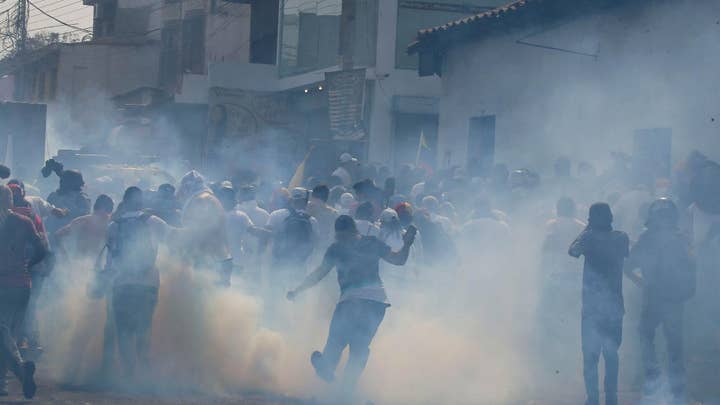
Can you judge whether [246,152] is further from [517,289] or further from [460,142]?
[517,289]

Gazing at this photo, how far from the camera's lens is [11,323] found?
8.88m

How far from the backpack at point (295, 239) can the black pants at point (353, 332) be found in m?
2.38

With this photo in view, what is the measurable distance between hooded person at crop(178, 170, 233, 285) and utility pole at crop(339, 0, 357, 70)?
14.1 meters

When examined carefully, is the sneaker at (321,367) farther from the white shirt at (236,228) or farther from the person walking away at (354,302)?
the white shirt at (236,228)

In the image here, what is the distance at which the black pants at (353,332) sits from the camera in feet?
29.5

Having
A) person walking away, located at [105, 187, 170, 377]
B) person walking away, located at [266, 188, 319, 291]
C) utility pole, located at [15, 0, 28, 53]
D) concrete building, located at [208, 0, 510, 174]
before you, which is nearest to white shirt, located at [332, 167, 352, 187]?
concrete building, located at [208, 0, 510, 174]

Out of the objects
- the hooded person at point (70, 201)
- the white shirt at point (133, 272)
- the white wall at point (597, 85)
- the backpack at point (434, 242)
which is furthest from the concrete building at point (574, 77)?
the hooded person at point (70, 201)

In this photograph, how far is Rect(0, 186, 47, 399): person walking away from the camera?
8.76 meters

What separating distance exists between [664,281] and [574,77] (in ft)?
21.5

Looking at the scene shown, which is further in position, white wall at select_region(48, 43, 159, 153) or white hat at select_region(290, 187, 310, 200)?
white wall at select_region(48, 43, 159, 153)

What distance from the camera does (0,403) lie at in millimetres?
8531

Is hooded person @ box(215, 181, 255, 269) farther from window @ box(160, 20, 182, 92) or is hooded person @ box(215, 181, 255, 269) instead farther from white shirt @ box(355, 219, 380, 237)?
window @ box(160, 20, 182, 92)

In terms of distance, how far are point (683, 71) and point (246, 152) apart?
19036mm

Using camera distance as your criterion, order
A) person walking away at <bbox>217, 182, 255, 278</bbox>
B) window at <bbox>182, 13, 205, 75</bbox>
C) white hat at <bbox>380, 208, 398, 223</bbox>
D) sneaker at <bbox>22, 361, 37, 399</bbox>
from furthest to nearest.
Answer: window at <bbox>182, 13, 205, 75</bbox> < person walking away at <bbox>217, 182, 255, 278</bbox> < white hat at <bbox>380, 208, 398, 223</bbox> < sneaker at <bbox>22, 361, 37, 399</bbox>
